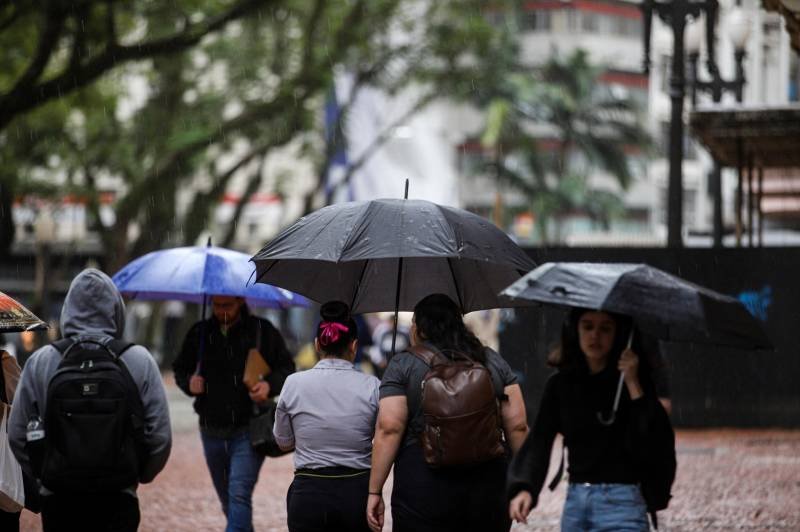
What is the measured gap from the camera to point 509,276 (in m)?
7.82

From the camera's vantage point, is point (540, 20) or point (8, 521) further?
point (540, 20)

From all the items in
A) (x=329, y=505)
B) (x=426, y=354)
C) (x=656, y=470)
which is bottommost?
(x=329, y=505)

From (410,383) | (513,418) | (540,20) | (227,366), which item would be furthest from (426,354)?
(540,20)

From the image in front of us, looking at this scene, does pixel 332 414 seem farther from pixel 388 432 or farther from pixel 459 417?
pixel 459 417

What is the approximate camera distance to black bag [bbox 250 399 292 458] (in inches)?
322

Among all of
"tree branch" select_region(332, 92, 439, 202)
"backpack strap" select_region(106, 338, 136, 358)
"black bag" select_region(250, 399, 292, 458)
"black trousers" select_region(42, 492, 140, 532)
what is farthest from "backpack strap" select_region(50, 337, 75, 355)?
"tree branch" select_region(332, 92, 439, 202)

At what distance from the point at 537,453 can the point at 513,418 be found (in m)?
0.63

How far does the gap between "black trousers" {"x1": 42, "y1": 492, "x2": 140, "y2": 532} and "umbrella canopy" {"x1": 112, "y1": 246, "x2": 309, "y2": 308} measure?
2882mm

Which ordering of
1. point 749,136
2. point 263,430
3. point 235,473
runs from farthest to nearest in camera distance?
point 749,136
point 235,473
point 263,430

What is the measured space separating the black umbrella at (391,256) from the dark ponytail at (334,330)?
11.3 inches

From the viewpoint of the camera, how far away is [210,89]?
3503cm

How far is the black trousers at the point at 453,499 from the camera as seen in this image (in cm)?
598

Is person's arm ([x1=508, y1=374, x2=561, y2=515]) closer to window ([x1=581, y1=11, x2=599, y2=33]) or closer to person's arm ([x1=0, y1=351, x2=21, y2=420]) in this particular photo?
person's arm ([x1=0, y1=351, x2=21, y2=420])

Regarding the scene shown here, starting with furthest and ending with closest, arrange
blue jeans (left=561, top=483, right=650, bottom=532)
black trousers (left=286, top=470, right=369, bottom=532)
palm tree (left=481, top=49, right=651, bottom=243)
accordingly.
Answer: palm tree (left=481, top=49, right=651, bottom=243), black trousers (left=286, top=470, right=369, bottom=532), blue jeans (left=561, top=483, right=650, bottom=532)
